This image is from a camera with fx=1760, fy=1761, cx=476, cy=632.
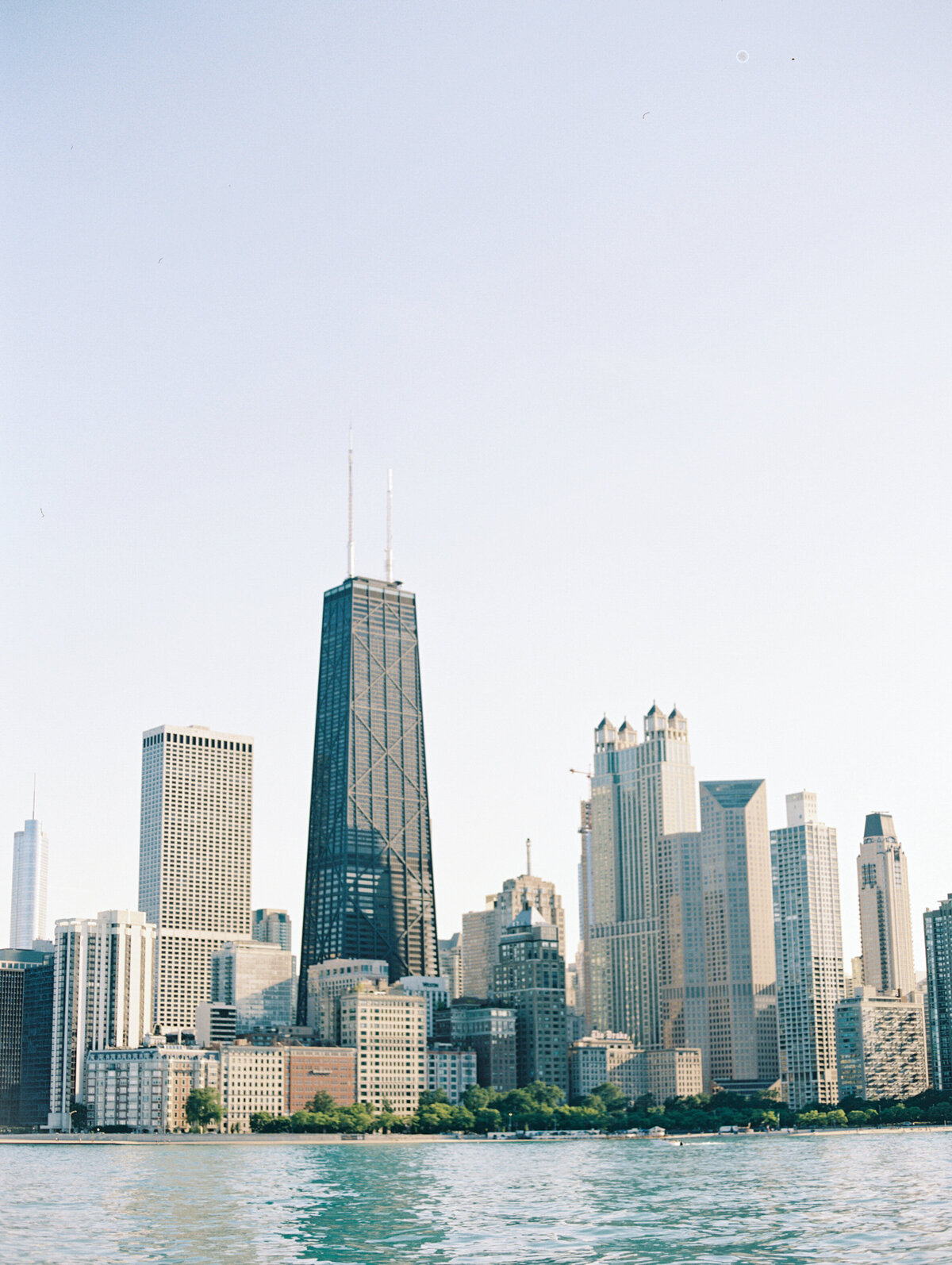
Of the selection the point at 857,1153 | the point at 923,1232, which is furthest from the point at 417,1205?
the point at 857,1153

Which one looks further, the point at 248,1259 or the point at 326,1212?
the point at 326,1212

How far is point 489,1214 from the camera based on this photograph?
103938 millimetres

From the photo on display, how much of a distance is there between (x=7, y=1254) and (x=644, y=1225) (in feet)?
112

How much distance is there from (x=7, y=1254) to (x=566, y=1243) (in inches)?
1049

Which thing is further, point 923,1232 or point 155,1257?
point 923,1232

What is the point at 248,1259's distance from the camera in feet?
266

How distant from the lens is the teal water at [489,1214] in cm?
8256

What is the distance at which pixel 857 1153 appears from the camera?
7638 inches

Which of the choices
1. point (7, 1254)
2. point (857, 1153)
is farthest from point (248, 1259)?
point (857, 1153)

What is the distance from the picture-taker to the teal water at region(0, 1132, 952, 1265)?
82.6m

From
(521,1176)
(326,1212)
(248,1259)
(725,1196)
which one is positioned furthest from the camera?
(521,1176)

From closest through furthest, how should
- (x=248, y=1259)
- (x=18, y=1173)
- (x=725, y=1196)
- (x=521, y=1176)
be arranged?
(x=248, y=1259)
(x=725, y=1196)
(x=521, y=1176)
(x=18, y=1173)

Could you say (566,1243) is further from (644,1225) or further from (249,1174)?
(249,1174)

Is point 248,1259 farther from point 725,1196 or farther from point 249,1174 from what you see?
point 249,1174
